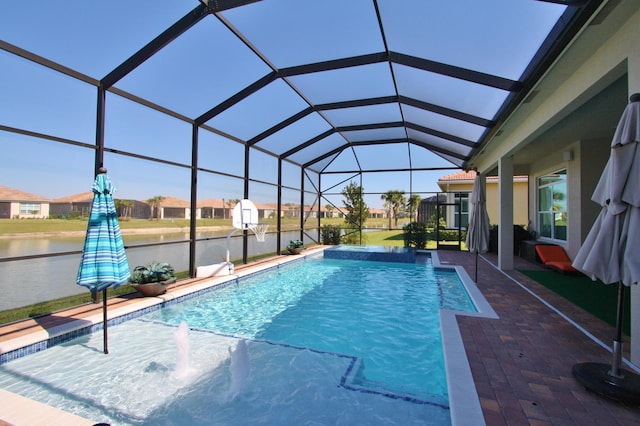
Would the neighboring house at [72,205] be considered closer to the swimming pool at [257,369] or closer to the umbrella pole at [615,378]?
the swimming pool at [257,369]

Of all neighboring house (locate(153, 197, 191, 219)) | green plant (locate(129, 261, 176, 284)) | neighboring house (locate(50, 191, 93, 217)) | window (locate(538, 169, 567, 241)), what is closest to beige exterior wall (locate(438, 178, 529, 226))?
window (locate(538, 169, 567, 241))

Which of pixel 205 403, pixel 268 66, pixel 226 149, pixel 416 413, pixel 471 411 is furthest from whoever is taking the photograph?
pixel 226 149

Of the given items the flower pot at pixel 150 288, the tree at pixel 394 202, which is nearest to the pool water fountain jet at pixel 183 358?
the flower pot at pixel 150 288

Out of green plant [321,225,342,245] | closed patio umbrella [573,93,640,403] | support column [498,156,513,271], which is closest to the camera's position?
closed patio umbrella [573,93,640,403]

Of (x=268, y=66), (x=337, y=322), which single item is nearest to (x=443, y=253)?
(x=337, y=322)

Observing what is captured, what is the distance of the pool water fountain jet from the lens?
10.2ft

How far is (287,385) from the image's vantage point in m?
2.99

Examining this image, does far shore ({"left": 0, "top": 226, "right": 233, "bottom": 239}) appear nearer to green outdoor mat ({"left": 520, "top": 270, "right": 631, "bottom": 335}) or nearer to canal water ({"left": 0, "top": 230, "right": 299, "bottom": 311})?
canal water ({"left": 0, "top": 230, "right": 299, "bottom": 311})

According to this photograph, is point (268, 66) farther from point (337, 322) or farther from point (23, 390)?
point (23, 390)

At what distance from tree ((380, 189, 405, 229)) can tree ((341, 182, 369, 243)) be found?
96 cm

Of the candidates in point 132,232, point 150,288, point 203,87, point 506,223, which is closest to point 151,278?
point 150,288

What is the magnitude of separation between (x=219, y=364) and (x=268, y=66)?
478 centimetres

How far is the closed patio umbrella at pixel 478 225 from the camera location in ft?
20.5

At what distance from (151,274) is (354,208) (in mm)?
9728
